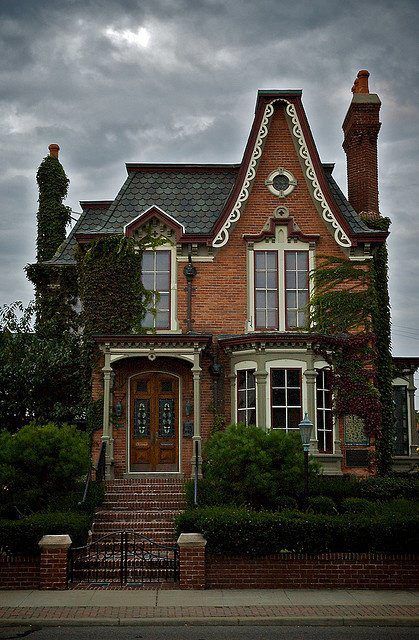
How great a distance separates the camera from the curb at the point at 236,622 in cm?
1147

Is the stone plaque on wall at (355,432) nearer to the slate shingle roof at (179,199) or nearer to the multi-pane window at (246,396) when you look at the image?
the multi-pane window at (246,396)

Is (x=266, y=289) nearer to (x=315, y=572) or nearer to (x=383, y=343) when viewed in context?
(x=383, y=343)

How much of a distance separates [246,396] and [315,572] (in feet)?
27.9

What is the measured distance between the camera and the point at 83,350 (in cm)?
2278

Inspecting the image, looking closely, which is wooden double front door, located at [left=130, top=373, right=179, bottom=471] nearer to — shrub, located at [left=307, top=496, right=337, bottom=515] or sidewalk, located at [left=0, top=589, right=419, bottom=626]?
shrub, located at [left=307, top=496, right=337, bottom=515]

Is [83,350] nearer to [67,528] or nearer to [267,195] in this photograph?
[267,195]

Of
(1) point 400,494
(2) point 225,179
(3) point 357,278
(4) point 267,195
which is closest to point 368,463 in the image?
(1) point 400,494

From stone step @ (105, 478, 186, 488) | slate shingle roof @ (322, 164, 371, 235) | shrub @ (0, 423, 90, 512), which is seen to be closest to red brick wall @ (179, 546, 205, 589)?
shrub @ (0, 423, 90, 512)

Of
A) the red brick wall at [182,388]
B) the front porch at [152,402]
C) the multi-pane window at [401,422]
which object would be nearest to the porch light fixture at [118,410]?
the front porch at [152,402]

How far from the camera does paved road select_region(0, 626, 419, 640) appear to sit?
10761 millimetres

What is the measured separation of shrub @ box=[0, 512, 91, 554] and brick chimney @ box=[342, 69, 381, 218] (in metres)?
14.4

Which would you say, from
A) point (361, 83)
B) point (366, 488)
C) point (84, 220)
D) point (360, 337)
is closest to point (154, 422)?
point (366, 488)

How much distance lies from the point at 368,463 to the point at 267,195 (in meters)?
8.44

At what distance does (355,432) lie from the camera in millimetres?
21891
